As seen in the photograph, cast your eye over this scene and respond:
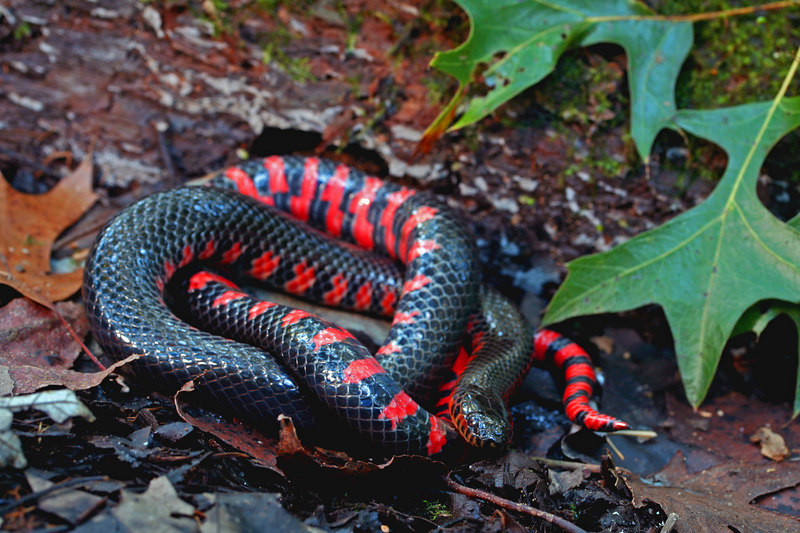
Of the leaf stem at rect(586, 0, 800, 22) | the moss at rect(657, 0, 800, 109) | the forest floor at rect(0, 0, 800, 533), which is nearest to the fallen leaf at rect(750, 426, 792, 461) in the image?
the forest floor at rect(0, 0, 800, 533)

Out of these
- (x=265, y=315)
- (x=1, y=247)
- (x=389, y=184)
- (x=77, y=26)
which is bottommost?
(x=1, y=247)

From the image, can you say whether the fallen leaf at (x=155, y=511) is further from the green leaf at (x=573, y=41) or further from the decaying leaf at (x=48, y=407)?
the green leaf at (x=573, y=41)

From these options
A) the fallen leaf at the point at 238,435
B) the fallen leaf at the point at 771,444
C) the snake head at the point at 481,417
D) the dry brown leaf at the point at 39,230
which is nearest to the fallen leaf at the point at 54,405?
the fallen leaf at the point at 238,435

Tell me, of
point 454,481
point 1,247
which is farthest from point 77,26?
point 454,481

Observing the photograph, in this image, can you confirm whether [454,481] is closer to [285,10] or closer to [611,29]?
[611,29]

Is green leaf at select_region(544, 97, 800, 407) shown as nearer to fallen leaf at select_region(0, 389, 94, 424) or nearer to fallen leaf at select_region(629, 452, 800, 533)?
fallen leaf at select_region(629, 452, 800, 533)

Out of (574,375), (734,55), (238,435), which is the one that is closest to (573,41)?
(734,55)
